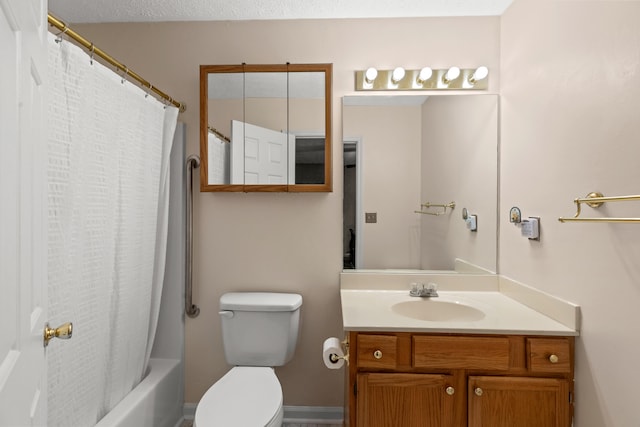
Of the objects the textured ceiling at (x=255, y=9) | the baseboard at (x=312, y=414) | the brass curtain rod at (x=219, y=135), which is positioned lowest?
the baseboard at (x=312, y=414)

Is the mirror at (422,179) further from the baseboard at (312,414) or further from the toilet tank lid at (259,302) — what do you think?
the baseboard at (312,414)

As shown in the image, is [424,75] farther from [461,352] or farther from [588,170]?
[461,352]

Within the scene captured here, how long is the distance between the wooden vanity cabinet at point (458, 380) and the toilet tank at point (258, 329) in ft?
1.87

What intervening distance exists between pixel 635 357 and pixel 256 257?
5.44ft

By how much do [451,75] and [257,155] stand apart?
1153mm

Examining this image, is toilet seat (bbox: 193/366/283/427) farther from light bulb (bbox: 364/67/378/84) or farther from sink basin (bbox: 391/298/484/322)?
light bulb (bbox: 364/67/378/84)

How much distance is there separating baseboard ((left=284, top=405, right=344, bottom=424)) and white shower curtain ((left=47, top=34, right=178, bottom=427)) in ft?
2.79

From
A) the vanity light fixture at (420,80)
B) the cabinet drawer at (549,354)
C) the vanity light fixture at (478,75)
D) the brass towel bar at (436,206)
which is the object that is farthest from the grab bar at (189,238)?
the cabinet drawer at (549,354)

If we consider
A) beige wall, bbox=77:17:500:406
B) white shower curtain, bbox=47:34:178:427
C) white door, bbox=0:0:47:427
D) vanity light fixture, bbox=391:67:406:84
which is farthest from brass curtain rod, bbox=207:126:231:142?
white door, bbox=0:0:47:427

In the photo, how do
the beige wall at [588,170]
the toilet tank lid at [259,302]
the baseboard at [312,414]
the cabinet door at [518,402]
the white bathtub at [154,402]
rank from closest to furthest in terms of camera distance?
1. the beige wall at [588,170]
2. the cabinet door at [518,402]
3. the white bathtub at [154,402]
4. the toilet tank lid at [259,302]
5. the baseboard at [312,414]

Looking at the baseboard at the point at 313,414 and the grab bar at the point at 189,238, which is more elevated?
the grab bar at the point at 189,238

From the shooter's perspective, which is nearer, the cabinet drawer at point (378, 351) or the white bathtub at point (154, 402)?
the cabinet drawer at point (378, 351)

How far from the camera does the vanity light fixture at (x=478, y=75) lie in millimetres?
1944

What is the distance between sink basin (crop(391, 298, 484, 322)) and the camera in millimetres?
1754
